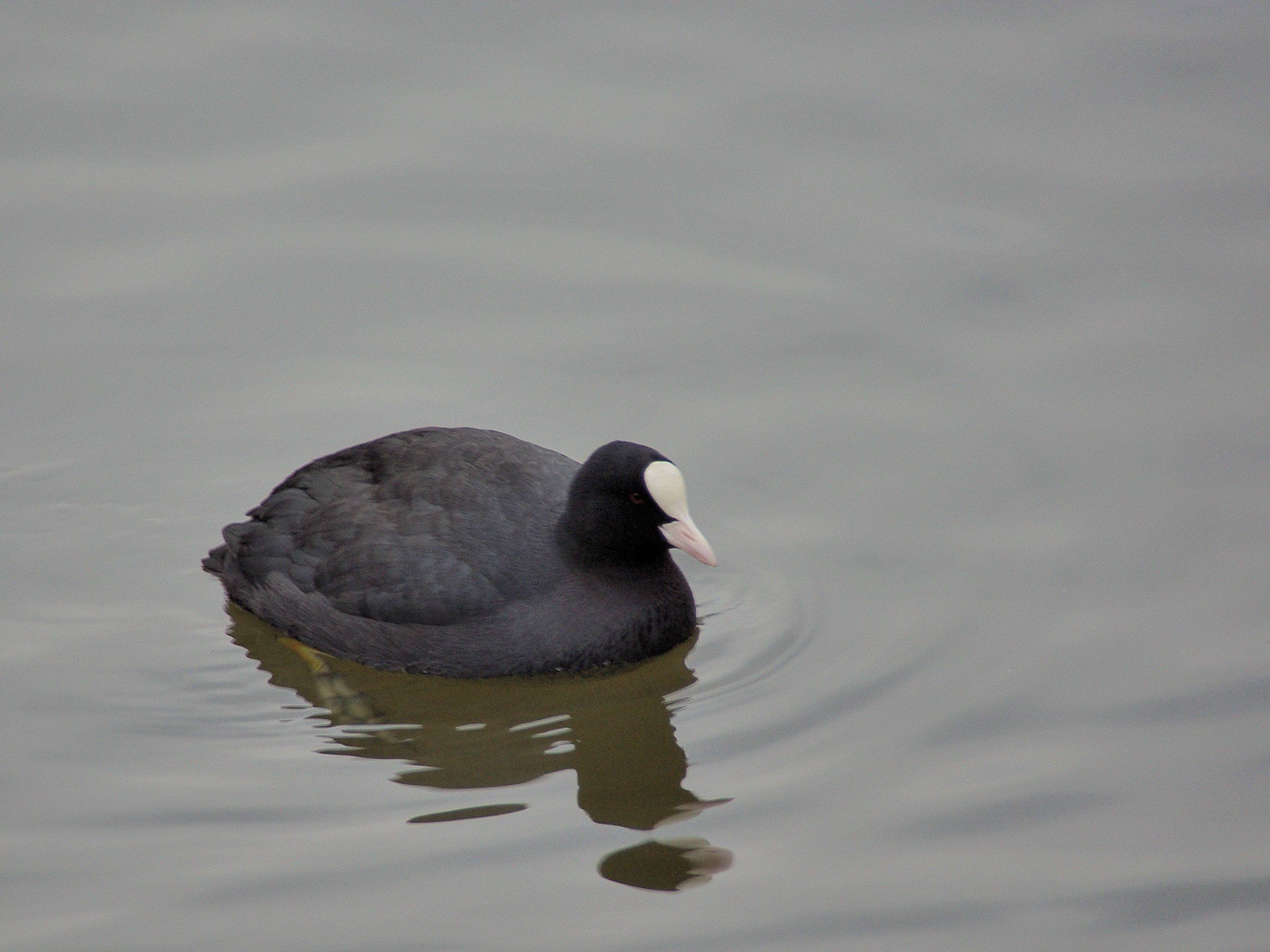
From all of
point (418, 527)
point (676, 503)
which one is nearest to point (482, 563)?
point (418, 527)

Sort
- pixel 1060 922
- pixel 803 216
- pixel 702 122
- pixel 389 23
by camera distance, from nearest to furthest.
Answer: pixel 1060 922, pixel 803 216, pixel 702 122, pixel 389 23

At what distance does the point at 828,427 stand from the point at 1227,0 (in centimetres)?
439

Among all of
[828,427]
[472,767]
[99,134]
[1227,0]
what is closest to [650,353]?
[828,427]

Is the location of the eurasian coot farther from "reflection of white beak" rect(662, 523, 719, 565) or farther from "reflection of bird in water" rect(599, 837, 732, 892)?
"reflection of bird in water" rect(599, 837, 732, 892)

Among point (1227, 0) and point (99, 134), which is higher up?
point (1227, 0)

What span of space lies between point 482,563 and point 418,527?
29cm

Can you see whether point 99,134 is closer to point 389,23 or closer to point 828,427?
point 389,23

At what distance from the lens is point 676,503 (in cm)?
642

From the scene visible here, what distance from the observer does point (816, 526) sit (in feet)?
24.0

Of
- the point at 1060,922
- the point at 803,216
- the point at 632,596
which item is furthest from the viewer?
the point at 803,216

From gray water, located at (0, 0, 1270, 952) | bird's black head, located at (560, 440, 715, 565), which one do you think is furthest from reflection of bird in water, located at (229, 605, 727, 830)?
bird's black head, located at (560, 440, 715, 565)

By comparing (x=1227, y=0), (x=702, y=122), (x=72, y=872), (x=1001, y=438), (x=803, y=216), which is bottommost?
(x=72, y=872)

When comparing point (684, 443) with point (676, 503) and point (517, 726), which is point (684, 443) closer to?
point (676, 503)

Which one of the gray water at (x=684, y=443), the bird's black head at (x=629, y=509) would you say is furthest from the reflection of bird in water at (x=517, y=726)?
the bird's black head at (x=629, y=509)
